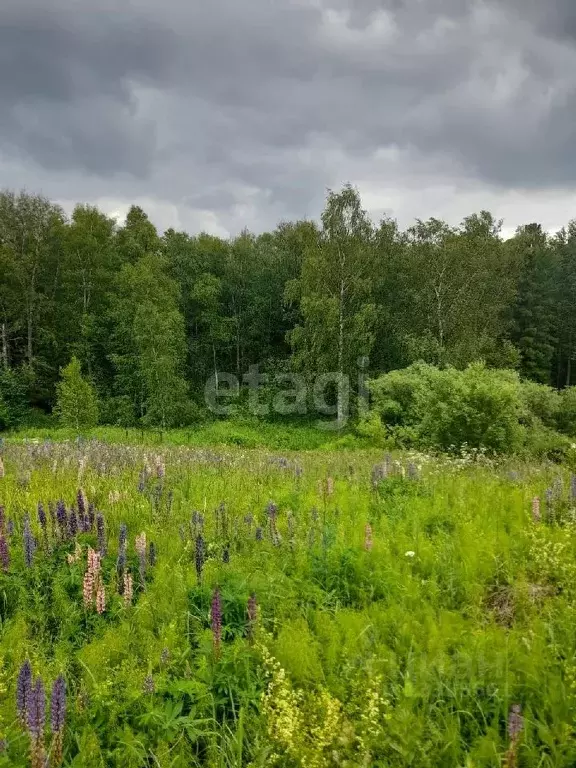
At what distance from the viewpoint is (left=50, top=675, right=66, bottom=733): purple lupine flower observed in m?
2.40

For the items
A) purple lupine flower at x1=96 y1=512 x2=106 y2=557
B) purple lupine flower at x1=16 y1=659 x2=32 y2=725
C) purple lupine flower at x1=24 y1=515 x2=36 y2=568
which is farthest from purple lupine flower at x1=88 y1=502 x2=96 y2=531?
purple lupine flower at x1=16 y1=659 x2=32 y2=725

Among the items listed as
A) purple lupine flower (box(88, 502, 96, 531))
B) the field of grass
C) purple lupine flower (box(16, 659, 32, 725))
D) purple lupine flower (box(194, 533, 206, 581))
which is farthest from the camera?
purple lupine flower (box(88, 502, 96, 531))

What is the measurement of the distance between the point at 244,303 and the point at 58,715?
42.5 meters

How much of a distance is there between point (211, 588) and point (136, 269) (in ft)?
113

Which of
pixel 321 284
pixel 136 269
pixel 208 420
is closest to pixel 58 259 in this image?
pixel 136 269

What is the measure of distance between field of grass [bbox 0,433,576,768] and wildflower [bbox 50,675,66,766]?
2cm

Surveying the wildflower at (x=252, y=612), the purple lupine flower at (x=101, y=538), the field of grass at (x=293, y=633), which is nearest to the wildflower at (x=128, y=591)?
the field of grass at (x=293, y=633)

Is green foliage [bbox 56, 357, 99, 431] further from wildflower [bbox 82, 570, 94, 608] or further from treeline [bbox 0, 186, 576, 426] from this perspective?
wildflower [bbox 82, 570, 94, 608]

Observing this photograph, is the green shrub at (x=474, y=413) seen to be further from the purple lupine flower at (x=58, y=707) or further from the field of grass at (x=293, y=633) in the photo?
the purple lupine flower at (x=58, y=707)

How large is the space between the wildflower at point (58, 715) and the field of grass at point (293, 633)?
→ 2 centimetres

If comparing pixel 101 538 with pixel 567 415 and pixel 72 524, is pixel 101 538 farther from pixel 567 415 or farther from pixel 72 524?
pixel 567 415

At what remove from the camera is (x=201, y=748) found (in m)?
2.86

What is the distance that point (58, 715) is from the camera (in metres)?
2.41

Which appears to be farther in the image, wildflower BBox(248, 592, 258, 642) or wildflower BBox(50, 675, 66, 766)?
wildflower BBox(248, 592, 258, 642)
